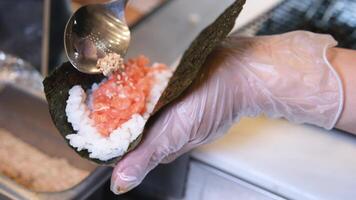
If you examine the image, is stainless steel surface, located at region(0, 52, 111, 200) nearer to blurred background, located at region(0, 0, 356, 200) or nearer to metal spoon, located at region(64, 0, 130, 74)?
blurred background, located at region(0, 0, 356, 200)

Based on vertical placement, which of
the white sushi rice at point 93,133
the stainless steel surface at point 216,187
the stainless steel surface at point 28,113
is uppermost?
the white sushi rice at point 93,133

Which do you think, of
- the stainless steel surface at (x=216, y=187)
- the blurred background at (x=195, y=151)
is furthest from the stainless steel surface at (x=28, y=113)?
the stainless steel surface at (x=216, y=187)

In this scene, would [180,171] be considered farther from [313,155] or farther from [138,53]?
[138,53]

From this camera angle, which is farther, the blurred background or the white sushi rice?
the blurred background

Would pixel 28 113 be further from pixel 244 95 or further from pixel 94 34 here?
pixel 244 95

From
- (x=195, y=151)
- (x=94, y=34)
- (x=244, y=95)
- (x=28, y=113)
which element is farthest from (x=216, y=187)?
(x=28, y=113)

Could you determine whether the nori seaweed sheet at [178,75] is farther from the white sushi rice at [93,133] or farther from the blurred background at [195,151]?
the blurred background at [195,151]

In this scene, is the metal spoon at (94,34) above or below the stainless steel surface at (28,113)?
above

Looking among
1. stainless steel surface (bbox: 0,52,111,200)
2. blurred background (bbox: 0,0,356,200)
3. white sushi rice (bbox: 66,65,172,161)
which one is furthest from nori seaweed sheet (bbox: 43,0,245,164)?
stainless steel surface (bbox: 0,52,111,200)

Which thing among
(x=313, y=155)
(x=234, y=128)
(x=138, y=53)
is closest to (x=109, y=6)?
(x=234, y=128)
